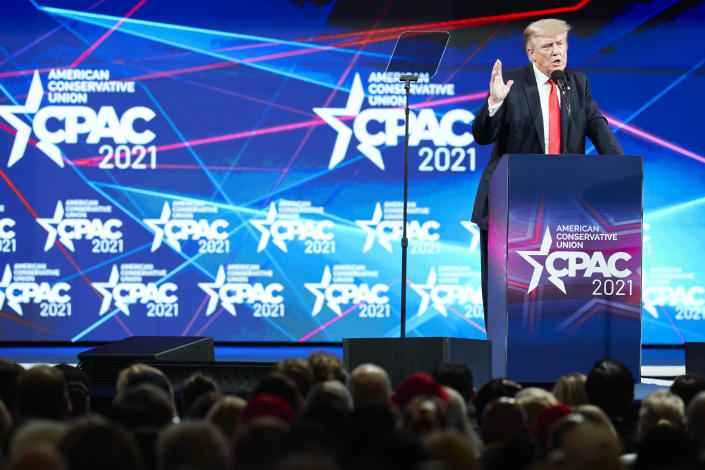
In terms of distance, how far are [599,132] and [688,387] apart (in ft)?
5.58

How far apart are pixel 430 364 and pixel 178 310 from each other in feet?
13.9

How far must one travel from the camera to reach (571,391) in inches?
110

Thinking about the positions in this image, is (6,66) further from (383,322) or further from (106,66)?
(383,322)

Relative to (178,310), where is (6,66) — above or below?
above

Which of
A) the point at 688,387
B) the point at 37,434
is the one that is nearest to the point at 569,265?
the point at 688,387

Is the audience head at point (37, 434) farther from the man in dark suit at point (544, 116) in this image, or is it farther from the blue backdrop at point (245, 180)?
the blue backdrop at point (245, 180)

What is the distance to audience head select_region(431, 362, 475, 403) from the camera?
9.96 ft

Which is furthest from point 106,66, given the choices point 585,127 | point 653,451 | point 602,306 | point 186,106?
point 653,451

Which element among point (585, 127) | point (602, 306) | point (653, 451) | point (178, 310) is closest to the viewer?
point (653, 451)

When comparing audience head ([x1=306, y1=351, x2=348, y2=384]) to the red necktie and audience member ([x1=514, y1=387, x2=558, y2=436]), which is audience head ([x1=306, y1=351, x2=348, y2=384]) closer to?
audience member ([x1=514, y1=387, x2=558, y2=436])

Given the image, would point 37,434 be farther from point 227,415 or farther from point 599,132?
point 599,132

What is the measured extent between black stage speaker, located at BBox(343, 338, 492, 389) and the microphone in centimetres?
140

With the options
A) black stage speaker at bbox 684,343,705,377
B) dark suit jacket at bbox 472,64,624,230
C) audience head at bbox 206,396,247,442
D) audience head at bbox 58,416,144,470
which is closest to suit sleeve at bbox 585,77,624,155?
dark suit jacket at bbox 472,64,624,230

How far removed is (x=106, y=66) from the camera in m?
7.58
